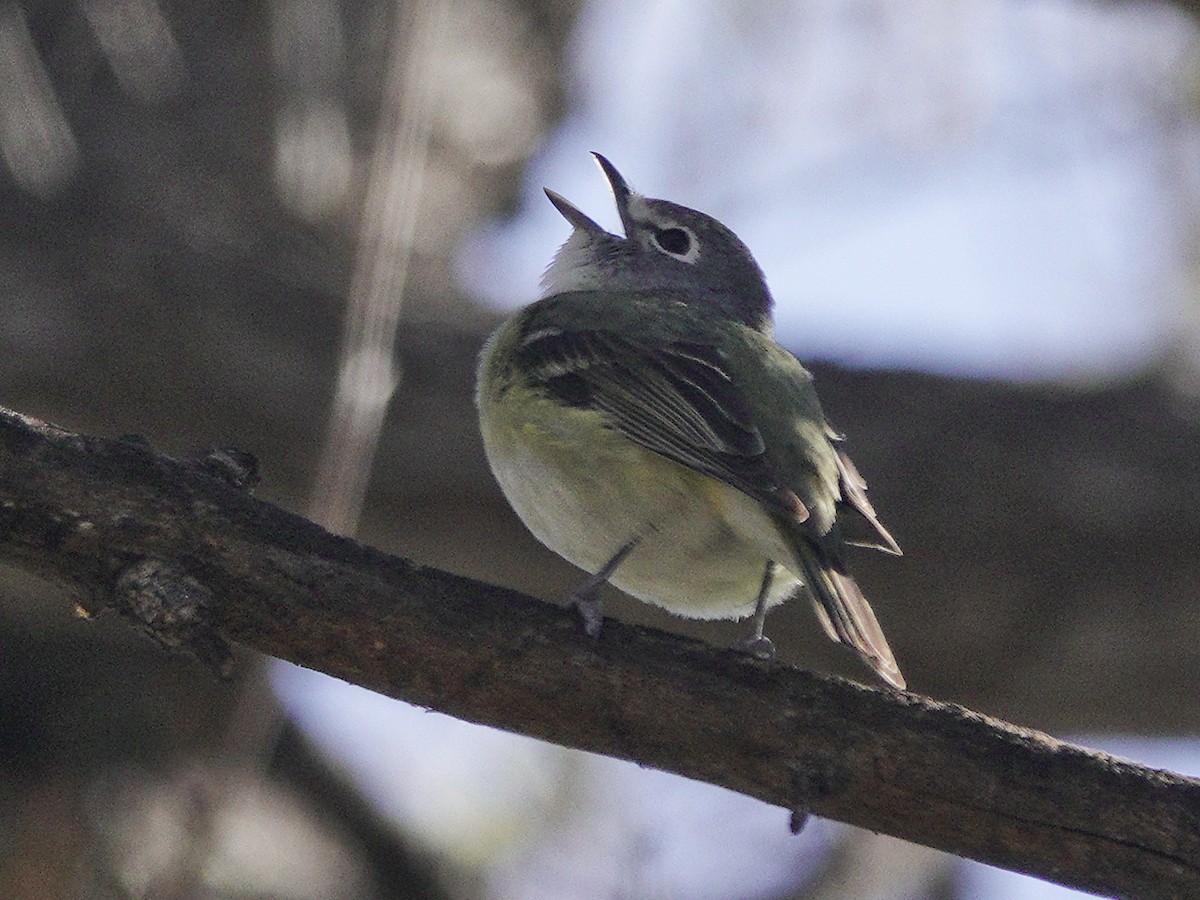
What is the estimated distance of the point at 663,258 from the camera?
21.0ft

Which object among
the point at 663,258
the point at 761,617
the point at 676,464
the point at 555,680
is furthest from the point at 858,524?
the point at 663,258

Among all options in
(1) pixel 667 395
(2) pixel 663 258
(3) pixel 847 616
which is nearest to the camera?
(3) pixel 847 616

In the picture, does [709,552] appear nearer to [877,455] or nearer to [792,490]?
[792,490]

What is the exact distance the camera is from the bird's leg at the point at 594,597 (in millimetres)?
3609

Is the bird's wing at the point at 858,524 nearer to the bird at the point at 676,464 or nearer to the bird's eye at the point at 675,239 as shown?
the bird at the point at 676,464

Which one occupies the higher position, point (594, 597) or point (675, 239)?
point (675, 239)

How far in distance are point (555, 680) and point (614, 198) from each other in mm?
3621

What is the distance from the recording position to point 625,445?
448 centimetres

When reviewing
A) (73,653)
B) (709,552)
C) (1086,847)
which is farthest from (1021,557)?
(73,653)

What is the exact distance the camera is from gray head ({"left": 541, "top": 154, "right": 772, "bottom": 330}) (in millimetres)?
6328

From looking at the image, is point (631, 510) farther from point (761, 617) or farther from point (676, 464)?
point (761, 617)

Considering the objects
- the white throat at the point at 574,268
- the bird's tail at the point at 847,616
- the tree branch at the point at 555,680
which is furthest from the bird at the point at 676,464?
the white throat at the point at 574,268

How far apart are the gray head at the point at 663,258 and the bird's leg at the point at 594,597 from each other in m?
1.91

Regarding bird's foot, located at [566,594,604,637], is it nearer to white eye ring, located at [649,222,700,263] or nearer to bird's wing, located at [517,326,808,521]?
bird's wing, located at [517,326,808,521]
